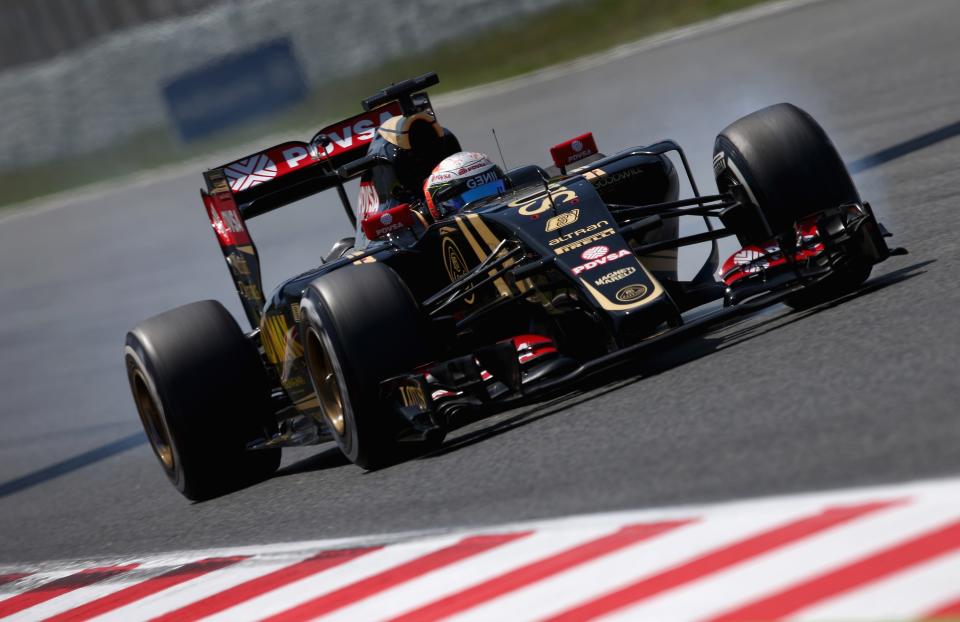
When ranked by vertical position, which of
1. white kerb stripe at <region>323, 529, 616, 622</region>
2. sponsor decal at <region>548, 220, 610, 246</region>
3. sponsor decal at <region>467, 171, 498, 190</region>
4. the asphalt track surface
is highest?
sponsor decal at <region>467, 171, 498, 190</region>

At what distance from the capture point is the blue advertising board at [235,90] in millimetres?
30391

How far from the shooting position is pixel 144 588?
20.7 feet

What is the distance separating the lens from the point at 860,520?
3.99 meters

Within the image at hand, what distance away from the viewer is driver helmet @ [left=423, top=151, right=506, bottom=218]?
8.15 m

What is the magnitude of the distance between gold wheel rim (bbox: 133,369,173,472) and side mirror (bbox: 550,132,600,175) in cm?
263

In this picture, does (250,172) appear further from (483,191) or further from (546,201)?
(546,201)

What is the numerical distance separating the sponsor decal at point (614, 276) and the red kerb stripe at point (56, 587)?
2.47m

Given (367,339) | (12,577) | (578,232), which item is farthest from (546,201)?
(12,577)

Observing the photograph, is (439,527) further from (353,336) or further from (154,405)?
(154,405)

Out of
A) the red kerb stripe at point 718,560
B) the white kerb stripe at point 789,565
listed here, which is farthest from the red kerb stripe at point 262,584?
the white kerb stripe at point 789,565

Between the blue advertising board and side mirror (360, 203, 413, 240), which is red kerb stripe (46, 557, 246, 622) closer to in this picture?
side mirror (360, 203, 413, 240)

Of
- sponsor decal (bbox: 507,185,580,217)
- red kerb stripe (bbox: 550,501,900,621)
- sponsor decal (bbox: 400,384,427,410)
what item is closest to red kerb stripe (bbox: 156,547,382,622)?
sponsor decal (bbox: 400,384,427,410)

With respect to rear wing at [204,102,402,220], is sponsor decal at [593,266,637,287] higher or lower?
lower

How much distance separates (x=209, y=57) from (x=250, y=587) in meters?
29.2
